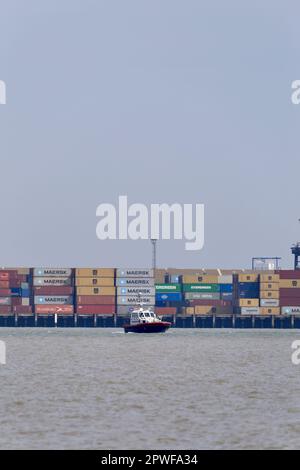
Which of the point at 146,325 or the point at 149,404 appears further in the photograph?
the point at 146,325

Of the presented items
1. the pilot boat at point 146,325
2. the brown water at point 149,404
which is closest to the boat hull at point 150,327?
the pilot boat at point 146,325

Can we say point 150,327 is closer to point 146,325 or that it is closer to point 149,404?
point 146,325

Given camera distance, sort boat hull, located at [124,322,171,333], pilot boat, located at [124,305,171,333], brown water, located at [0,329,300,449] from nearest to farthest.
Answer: brown water, located at [0,329,300,449] < boat hull, located at [124,322,171,333] < pilot boat, located at [124,305,171,333]

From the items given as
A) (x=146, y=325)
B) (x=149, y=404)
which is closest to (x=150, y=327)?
(x=146, y=325)

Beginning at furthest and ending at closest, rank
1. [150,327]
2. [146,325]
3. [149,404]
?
[150,327]
[146,325]
[149,404]

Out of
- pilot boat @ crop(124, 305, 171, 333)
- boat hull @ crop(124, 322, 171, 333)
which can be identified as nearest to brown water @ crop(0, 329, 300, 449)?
boat hull @ crop(124, 322, 171, 333)

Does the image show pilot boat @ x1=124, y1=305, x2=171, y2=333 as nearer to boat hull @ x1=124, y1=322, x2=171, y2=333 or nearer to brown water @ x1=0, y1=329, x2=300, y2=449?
boat hull @ x1=124, y1=322, x2=171, y2=333

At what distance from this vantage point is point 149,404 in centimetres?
5728

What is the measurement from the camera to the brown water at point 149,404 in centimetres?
4656

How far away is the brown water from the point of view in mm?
46562

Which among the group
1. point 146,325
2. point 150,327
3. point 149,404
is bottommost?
point 149,404

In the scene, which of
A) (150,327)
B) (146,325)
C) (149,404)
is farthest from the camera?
(150,327)

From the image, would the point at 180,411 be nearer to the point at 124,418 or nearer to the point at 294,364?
the point at 124,418
